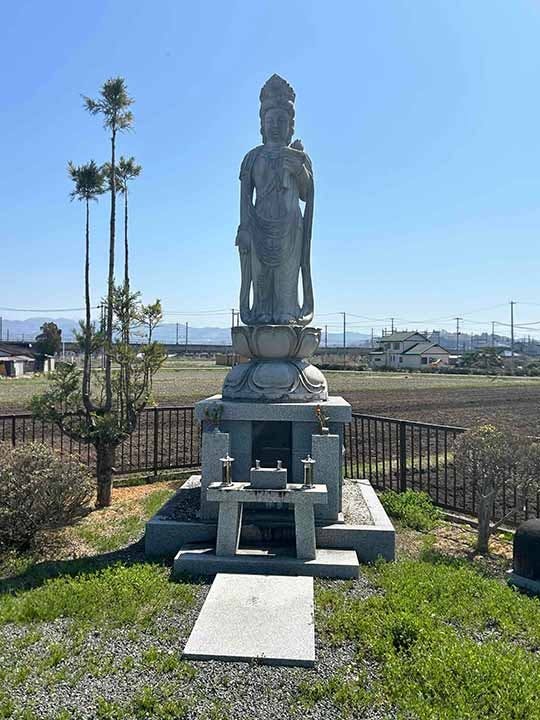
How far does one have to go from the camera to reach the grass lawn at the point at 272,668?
10.3 feet

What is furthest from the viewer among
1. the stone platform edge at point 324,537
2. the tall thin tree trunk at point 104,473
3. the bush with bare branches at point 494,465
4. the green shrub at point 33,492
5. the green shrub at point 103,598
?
the tall thin tree trunk at point 104,473

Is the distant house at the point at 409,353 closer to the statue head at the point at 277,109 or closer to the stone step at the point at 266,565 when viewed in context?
the statue head at the point at 277,109

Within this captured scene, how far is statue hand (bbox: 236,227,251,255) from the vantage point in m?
7.26

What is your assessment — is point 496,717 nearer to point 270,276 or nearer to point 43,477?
point 43,477

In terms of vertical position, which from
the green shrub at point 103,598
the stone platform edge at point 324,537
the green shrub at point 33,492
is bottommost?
the green shrub at point 103,598

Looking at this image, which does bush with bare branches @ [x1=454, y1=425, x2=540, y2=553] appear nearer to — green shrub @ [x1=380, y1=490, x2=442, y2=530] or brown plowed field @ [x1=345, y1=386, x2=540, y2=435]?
green shrub @ [x1=380, y1=490, x2=442, y2=530]

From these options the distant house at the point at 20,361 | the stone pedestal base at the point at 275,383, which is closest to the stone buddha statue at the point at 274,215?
the stone pedestal base at the point at 275,383

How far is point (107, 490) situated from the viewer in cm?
798

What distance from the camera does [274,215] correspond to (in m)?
7.05

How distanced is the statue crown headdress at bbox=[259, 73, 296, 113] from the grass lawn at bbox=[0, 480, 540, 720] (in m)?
5.75

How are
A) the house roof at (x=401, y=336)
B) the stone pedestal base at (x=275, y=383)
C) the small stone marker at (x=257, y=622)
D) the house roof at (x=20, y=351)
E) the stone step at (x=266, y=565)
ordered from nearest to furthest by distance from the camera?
the small stone marker at (x=257, y=622) → the stone step at (x=266, y=565) → the stone pedestal base at (x=275, y=383) → the house roof at (x=20, y=351) → the house roof at (x=401, y=336)

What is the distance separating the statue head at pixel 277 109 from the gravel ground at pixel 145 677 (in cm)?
591

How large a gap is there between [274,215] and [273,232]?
222 mm

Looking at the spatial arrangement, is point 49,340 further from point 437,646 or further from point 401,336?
point 437,646
